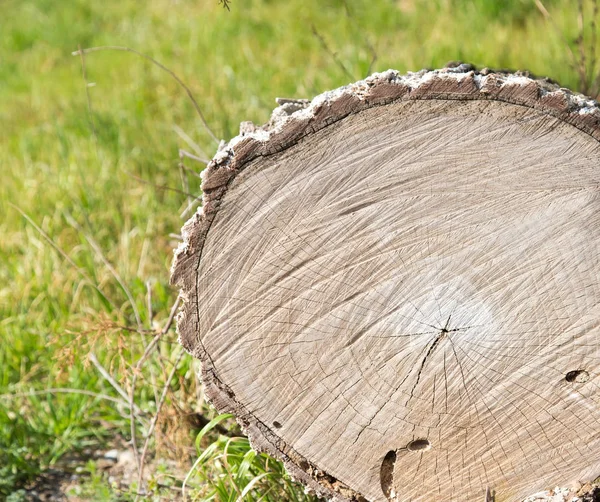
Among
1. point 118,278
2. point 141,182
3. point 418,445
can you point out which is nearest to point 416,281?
point 418,445

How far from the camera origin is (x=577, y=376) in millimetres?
1682

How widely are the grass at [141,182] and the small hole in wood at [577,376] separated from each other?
91 centimetres

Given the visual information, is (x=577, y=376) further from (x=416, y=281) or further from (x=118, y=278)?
(x=118, y=278)

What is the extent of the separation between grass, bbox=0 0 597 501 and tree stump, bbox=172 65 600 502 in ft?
1.57

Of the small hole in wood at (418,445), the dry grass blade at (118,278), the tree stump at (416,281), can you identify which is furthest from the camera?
the dry grass blade at (118,278)

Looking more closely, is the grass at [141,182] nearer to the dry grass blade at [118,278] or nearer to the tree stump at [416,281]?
the dry grass blade at [118,278]

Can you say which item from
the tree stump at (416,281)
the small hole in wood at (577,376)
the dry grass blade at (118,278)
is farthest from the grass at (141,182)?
the small hole in wood at (577,376)

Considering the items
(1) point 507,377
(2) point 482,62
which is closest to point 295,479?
(1) point 507,377

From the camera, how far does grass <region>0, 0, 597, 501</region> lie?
2510 millimetres

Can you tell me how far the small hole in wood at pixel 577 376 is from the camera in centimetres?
167

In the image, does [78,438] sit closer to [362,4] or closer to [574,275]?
[574,275]

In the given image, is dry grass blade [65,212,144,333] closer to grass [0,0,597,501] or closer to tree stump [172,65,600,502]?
grass [0,0,597,501]

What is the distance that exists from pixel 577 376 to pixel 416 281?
46 centimetres

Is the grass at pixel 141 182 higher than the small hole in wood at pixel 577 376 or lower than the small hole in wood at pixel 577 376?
higher
